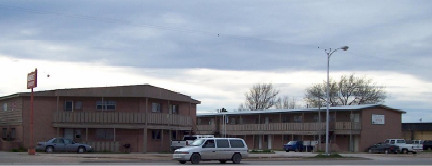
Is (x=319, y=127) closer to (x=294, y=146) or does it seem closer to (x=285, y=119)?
(x=294, y=146)

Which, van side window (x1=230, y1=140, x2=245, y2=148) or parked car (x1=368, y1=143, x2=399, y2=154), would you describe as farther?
parked car (x1=368, y1=143, x2=399, y2=154)

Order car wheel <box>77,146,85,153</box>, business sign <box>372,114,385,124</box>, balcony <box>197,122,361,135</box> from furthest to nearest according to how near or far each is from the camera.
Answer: business sign <box>372,114,385,124</box> < balcony <box>197,122,361,135</box> < car wheel <box>77,146,85,153</box>

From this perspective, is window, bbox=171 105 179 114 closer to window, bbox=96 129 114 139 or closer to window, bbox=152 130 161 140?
window, bbox=152 130 161 140

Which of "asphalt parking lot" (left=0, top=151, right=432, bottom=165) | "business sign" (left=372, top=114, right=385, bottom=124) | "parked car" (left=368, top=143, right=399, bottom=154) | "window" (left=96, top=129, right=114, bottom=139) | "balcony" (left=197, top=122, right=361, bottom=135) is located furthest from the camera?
"business sign" (left=372, top=114, right=385, bottom=124)

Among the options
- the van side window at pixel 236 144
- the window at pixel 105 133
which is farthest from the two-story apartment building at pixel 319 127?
the van side window at pixel 236 144

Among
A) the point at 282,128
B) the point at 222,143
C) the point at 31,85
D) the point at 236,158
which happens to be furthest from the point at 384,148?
the point at 31,85

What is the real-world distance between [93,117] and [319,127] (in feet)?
92.7

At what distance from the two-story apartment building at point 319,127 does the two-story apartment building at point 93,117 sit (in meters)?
19.5

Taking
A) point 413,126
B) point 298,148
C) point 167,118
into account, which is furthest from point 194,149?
point 413,126

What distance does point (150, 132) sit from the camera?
163 ft

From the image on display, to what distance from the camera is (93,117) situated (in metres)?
46.5

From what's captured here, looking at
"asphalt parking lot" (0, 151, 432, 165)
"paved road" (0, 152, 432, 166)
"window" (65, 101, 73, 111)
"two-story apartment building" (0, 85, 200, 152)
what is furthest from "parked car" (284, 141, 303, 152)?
"window" (65, 101, 73, 111)

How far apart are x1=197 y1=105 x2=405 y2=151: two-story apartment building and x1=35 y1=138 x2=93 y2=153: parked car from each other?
86.3 ft

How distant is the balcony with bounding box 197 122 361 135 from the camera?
211 ft
